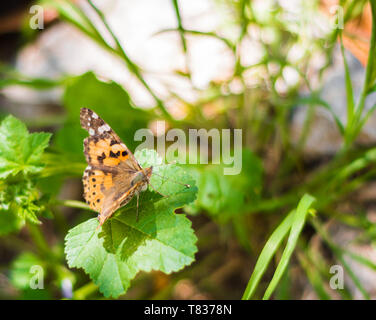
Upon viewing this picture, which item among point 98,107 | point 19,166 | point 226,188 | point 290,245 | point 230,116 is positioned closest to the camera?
point 290,245

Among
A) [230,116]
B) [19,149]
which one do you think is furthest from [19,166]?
[230,116]

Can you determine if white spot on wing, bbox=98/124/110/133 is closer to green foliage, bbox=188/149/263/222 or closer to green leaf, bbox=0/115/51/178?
green leaf, bbox=0/115/51/178

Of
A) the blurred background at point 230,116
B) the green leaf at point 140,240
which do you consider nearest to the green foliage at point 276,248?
the green leaf at point 140,240

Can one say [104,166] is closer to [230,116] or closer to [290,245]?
[290,245]

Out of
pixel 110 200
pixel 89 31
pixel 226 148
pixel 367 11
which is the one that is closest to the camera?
pixel 110 200

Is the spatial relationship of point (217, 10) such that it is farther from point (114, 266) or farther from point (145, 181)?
point (114, 266)

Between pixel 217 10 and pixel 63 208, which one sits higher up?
pixel 217 10

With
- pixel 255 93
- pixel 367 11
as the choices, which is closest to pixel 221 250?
pixel 255 93
